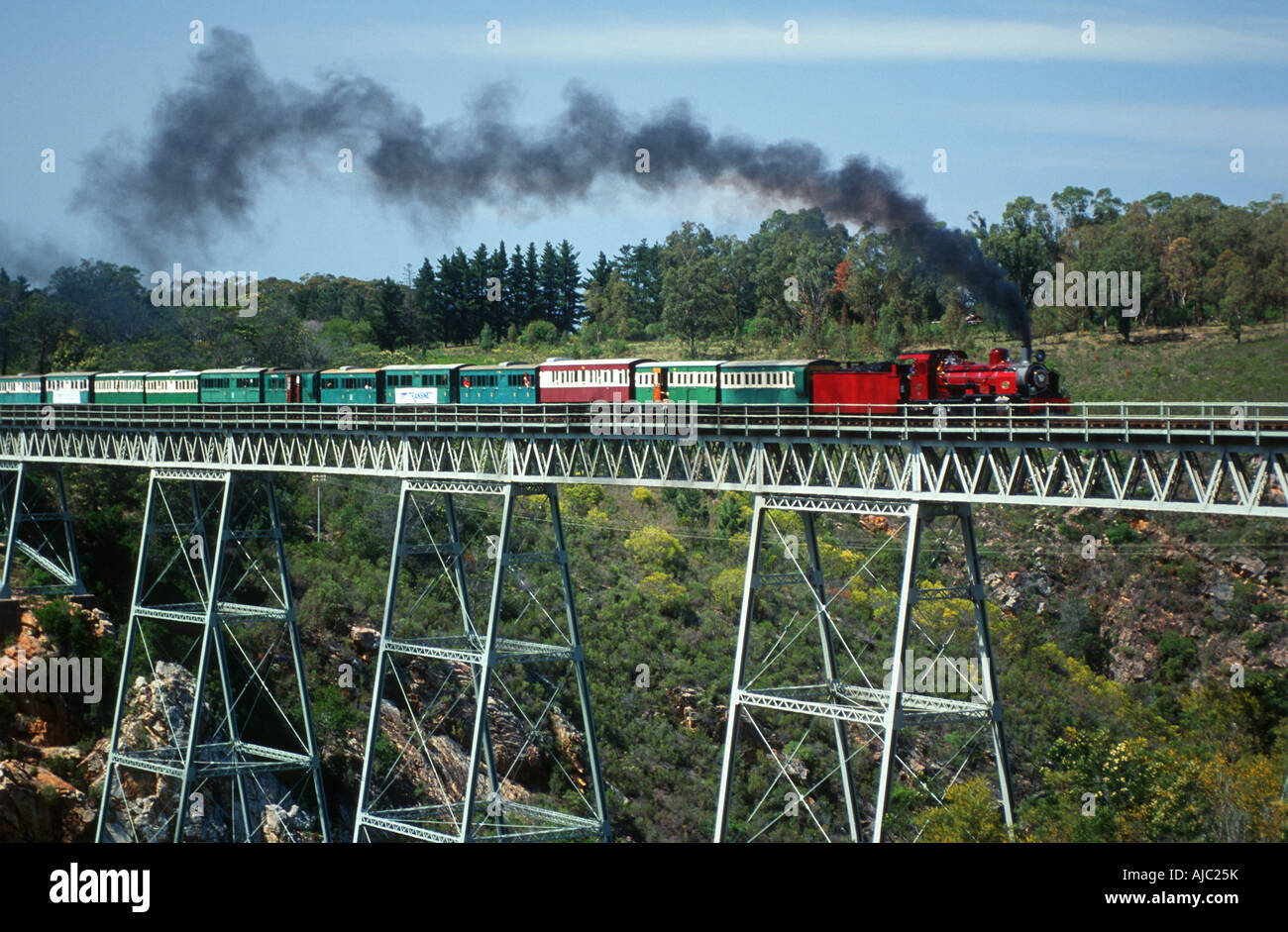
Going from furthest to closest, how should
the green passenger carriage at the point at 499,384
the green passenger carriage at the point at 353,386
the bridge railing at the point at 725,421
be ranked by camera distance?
1. the green passenger carriage at the point at 353,386
2. the green passenger carriage at the point at 499,384
3. the bridge railing at the point at 725,421

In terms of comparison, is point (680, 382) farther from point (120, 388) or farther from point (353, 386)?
point (120, 388)

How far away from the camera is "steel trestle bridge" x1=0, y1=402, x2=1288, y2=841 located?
21250 millimetres

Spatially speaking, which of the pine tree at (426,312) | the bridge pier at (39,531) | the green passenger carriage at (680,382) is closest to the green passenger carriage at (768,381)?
the green passenger carriage at (680,382)

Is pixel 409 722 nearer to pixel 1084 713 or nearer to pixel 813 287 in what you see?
pixel 1084 713

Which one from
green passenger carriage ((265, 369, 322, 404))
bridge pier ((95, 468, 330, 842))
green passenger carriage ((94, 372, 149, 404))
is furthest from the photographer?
green passenger carriage ((94, 372, 149, 404))

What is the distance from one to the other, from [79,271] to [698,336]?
59782 millimetres

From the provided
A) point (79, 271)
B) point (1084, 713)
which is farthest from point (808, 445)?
point (79, 271)

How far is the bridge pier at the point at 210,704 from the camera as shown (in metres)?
34.0

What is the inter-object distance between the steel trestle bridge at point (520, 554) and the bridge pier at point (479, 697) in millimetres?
138

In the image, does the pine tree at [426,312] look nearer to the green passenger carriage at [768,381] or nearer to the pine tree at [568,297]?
the pine tree at [568,297]

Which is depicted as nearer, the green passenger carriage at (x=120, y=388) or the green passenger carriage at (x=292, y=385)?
the green passenger carriage at (x=292, y=385)

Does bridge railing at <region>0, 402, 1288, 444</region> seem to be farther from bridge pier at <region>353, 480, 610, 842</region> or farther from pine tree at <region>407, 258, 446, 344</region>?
pine tree at <region>407, 258, 446, 344</region>

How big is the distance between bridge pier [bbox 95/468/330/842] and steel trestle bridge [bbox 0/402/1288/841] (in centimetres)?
12

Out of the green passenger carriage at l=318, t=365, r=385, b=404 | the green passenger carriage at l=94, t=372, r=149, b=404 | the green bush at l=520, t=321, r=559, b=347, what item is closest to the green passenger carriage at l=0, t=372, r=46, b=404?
the green passenger carriage at l=94, t=372, r=149, b=404
